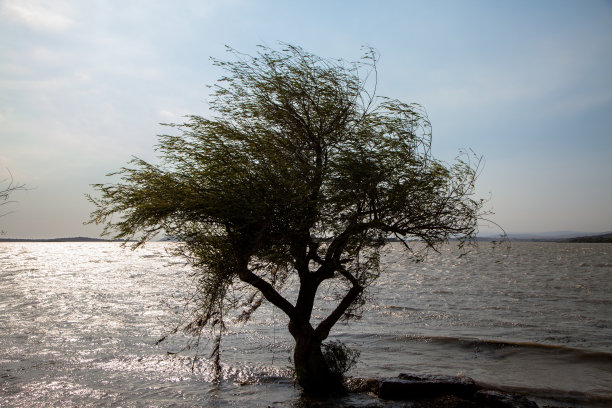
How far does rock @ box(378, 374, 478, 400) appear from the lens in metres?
13.1

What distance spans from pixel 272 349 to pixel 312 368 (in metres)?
8.43

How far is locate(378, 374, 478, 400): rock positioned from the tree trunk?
148cm

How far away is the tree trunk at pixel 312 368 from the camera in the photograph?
13.5 meters

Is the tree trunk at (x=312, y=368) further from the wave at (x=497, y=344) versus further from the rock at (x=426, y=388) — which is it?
the wave at (x=497, y=344)

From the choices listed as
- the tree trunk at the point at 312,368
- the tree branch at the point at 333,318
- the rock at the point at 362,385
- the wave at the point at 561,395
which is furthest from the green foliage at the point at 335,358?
the wave at the point at 561,395

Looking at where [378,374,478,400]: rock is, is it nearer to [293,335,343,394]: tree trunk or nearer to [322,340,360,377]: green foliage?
[322,340,360,377]: green foliage

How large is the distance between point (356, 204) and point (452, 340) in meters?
15.0

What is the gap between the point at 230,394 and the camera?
49.1 ft

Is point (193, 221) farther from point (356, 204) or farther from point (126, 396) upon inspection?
point (126, 396)

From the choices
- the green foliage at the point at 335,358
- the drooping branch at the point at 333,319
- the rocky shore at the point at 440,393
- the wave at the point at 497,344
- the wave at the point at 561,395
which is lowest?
the wave at the point at 497,344

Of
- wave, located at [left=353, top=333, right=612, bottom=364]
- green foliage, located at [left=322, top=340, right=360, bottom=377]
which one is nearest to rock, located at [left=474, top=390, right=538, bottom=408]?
green foliage, located at [left=322, top=340, right=360, bottom=377]

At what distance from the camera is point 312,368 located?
45.1ft

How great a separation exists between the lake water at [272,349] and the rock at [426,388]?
57 cm

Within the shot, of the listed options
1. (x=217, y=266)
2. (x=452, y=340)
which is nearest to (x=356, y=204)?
(x=217, y=266)
